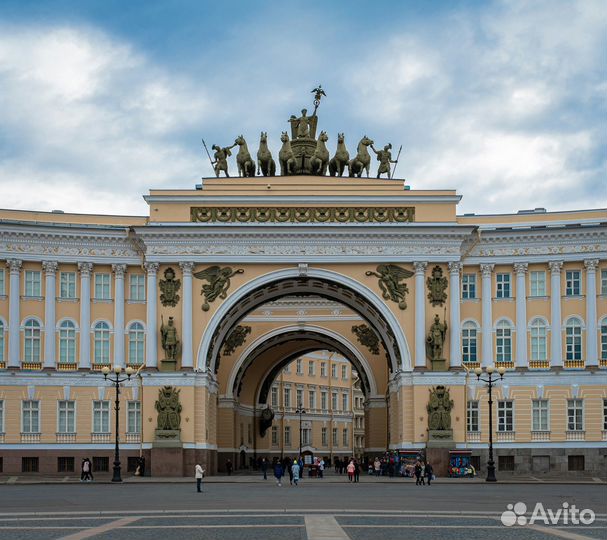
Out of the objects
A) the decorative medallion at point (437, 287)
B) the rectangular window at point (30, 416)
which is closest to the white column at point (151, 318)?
the rectangular window at point (30, 416)

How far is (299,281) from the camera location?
68438mm

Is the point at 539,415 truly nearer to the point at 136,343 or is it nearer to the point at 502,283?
the point at 502,283

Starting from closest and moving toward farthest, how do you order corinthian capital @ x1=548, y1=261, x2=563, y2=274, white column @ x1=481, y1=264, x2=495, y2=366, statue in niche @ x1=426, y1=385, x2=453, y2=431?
statue in niche @ x1=426, y1=385, x2=453, y2=431, corinthian capital @ x1=548, y1=261, x2=563, y2=274, white column @ x1=481, y1=264, x2=495, y2=366

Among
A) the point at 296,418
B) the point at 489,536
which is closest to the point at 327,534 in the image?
the point at 489,536

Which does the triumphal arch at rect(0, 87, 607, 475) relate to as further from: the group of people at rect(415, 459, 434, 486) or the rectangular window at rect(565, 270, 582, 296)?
the group of people at rect(415, 459, 434, 486)

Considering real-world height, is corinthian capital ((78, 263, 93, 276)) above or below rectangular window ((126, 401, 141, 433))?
above

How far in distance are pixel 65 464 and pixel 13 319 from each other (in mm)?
8660

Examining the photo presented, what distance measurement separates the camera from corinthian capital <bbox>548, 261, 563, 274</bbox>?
220 feet

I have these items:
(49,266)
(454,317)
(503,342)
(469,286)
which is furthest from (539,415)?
(49,266)

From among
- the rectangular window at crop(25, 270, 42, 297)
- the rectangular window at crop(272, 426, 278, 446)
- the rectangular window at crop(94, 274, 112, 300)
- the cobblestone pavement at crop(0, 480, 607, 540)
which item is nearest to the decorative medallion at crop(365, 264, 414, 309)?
Result: the rectangular window at crop(94, 274, 112, 300)

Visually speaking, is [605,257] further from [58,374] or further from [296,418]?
[296,418]

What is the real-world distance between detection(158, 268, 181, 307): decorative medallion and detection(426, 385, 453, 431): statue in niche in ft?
50.4

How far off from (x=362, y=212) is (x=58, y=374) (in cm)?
1955

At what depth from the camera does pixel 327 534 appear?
1053 inches
